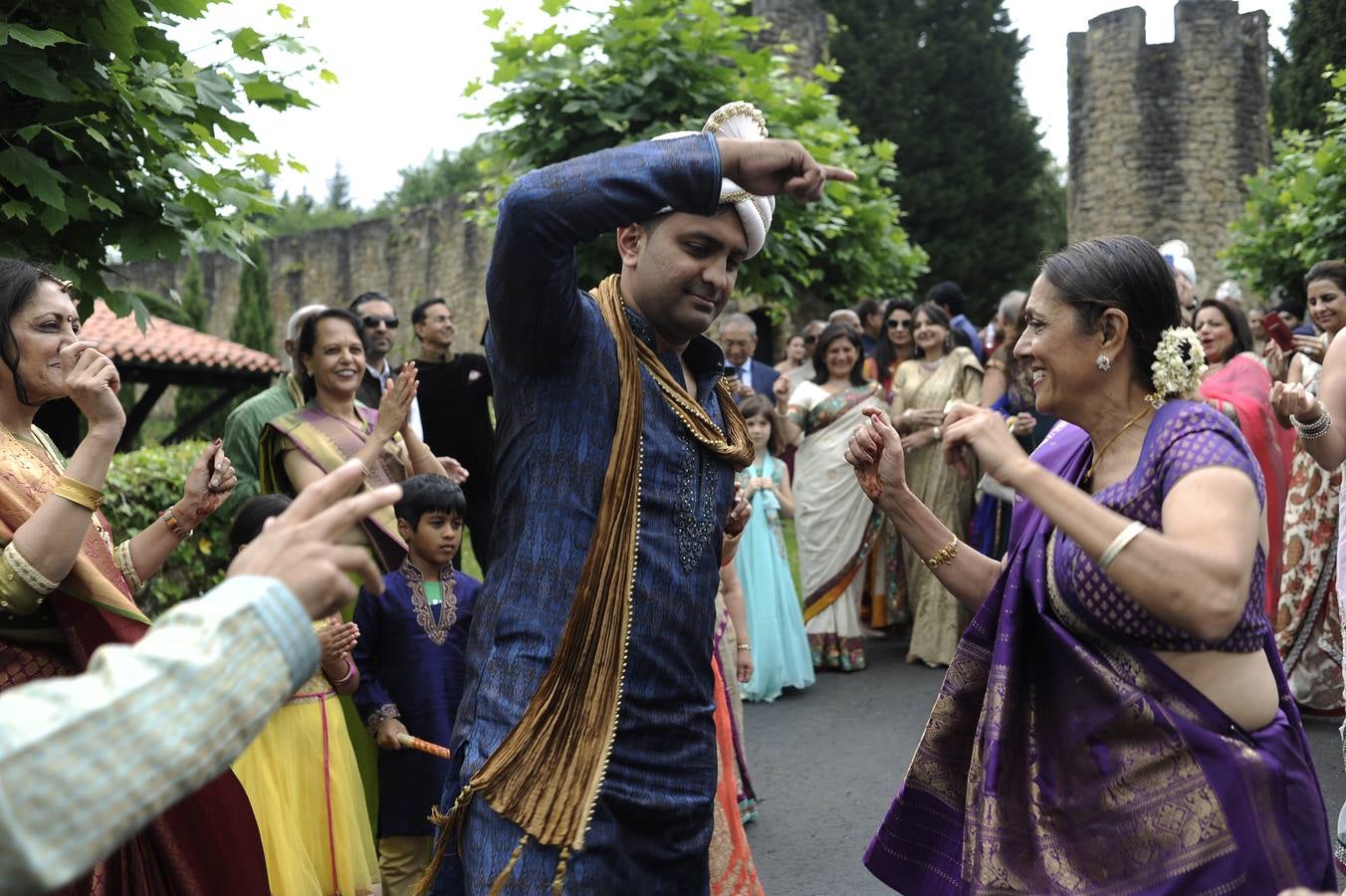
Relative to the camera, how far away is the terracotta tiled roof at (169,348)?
1620 centimetres

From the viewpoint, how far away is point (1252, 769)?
2.30 meters

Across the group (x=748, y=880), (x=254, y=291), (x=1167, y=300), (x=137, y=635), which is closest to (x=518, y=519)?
(x=137, y=635)

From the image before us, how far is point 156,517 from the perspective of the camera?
24.7 ft

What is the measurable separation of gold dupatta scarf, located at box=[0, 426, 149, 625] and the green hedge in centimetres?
417

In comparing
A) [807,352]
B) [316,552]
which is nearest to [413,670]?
[316,552]

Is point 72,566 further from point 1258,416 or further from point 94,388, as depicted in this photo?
point 1258,416

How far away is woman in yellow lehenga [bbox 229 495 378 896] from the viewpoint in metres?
4.11

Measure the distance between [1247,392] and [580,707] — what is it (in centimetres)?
517

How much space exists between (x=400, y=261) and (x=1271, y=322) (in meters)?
22.7

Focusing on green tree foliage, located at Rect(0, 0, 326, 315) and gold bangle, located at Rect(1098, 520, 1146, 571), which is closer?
gold bangle, located at Rect(1098, 520, 1146, 571)

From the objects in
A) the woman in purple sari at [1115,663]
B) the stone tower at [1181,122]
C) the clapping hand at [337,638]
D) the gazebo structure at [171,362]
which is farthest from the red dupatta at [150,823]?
the stone tower at [1181,122]

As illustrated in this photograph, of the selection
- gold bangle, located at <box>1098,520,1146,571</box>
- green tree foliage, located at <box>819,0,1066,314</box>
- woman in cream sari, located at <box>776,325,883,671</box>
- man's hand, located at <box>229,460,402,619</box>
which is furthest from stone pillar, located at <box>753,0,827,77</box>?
man's hand, located at <box>229,460,402,619</box>

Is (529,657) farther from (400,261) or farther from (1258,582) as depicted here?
(400,261)

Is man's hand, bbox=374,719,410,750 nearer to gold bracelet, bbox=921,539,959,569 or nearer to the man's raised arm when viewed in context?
gold bracelet, bbox=921,539,959,569
